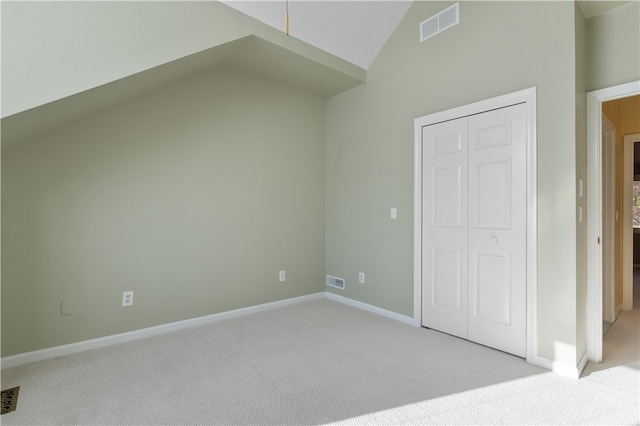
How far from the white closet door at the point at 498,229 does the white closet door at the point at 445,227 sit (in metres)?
0.08

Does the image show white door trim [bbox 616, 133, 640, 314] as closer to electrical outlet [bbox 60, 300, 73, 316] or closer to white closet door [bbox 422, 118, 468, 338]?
white closet door [bbox 422, 118, 468, 338]

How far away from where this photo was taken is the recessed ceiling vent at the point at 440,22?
9.68 ft

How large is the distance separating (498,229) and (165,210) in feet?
9.93

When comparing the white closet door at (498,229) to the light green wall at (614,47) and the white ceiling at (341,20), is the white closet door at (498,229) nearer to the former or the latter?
the light green wall at (614,47)

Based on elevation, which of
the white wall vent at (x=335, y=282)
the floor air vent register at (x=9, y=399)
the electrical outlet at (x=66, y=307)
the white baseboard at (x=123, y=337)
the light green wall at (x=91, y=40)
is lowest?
the floor air vent register at (x=9, y=399)

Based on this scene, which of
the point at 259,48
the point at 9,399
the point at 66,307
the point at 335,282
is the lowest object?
the point at 9,399

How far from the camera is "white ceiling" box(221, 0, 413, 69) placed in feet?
9.17

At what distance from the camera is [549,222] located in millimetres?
2395

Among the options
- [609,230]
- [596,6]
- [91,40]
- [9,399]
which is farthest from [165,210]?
[609,230]

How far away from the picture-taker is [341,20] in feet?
10.3

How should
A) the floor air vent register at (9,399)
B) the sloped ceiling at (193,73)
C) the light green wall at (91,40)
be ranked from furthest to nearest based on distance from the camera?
1. the sloped ceiling at (193,73)
2. the floor air vent register at (9,399)
3. the light green wall at (91,40)

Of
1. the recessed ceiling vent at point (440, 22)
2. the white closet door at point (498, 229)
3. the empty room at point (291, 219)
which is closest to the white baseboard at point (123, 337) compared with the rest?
the empty room at point (291, 219)

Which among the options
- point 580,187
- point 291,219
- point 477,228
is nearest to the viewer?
point 580,187

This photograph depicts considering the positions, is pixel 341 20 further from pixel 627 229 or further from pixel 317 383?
pixel 627 229
